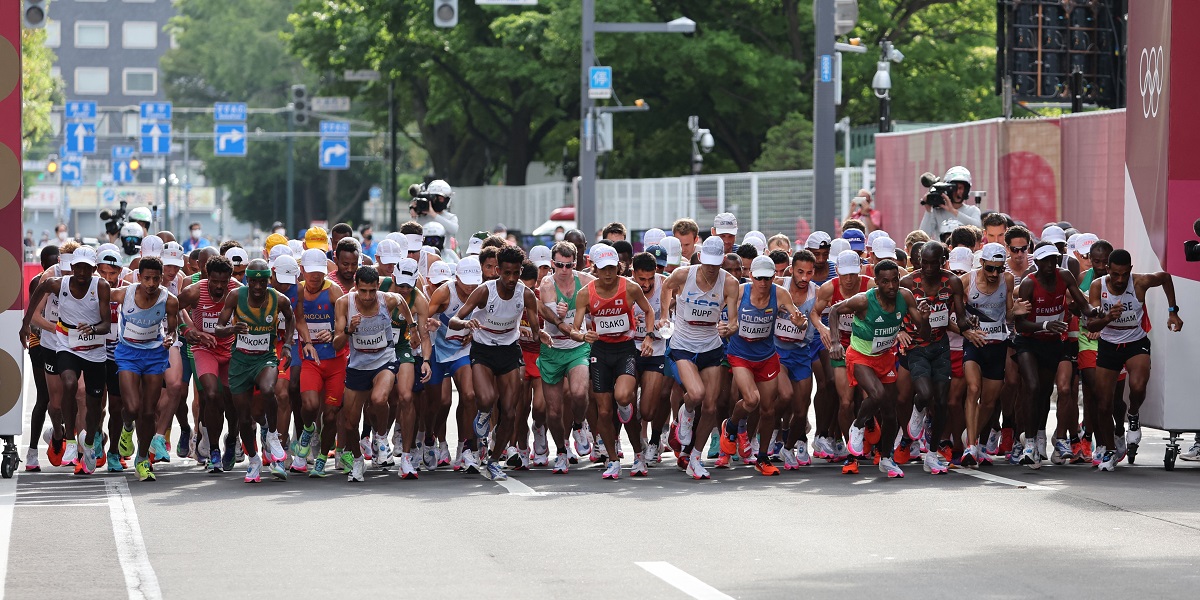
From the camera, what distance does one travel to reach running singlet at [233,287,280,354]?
14.6m

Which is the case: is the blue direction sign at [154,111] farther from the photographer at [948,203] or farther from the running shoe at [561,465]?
the running shoe at [561,465]

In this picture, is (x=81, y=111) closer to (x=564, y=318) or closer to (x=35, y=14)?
(x=35, y=14)

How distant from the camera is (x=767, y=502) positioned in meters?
13.2

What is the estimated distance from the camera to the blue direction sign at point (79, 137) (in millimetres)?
66812

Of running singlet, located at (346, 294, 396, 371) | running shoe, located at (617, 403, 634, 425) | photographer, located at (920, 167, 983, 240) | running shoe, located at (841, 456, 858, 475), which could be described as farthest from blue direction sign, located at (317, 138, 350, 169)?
running shoe, located at (841, 456, 858, 475)

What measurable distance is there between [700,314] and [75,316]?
4.77 metres

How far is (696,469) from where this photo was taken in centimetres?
1464

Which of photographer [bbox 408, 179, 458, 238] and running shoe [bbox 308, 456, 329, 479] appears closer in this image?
running shoe [bbox 308, 456, 329, 479]

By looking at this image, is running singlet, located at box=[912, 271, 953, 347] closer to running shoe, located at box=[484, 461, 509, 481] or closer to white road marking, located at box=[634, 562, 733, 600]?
running shoe, located at box=[484, 461, 509, 481]

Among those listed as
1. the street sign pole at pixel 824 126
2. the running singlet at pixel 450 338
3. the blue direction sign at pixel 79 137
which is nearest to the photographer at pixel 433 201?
the running singlet at pixel 450 338

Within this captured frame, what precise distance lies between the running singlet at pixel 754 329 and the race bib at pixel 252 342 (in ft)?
11.6

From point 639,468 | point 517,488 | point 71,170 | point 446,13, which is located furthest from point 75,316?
point 71,170

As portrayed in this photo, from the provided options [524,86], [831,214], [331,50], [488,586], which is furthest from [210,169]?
[488,586]

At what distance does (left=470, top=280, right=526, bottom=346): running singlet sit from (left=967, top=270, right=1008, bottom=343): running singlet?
3458 mm
